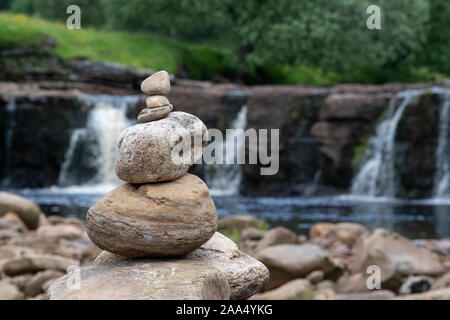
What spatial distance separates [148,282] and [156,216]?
1.82 ft

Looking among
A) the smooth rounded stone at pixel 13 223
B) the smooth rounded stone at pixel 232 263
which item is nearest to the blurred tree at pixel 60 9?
the smooth rounded stone at pixel 13 223

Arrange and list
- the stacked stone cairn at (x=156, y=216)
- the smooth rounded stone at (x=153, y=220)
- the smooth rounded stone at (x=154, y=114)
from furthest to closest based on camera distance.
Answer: the smooth rounded stone at (x=154, y=114) → the smooth rounded stone at (x=153, y=220) → the stacked stone cairn at (x=156, y=216)

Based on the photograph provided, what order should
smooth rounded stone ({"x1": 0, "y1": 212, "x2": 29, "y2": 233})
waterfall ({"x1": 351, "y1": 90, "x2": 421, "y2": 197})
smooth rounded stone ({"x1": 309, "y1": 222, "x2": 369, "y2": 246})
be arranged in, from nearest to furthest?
smooth rounded stone ({"x1": 0, "y1": 212, "x2": 29, "y2": 233})
smooth rounded stone ({"x1": 309, "y1": 222, "x2": 369, "y2": 246})
waterfall ({"x1": 351, "y1": 90, "x2": 421, "y2": 197})

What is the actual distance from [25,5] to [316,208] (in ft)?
135

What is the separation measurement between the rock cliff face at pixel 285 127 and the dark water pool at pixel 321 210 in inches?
40.1

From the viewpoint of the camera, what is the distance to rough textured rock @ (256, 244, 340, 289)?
8375 millimetres

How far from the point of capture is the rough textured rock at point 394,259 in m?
8.30

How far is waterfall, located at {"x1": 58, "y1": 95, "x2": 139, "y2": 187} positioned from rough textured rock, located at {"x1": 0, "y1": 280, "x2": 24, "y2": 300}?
42.2ft

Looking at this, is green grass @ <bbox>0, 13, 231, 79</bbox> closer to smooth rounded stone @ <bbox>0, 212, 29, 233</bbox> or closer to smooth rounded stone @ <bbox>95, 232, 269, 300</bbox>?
smooth rounded stone @ <bbox>0, 212, 29, 233</bbox>

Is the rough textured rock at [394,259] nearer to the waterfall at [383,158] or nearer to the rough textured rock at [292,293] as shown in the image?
the rough textured rock at [292,293]

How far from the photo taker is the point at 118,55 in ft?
87.5

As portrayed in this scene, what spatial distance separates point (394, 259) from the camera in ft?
27.8

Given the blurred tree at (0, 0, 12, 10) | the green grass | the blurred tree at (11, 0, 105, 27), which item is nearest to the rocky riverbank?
the green grass

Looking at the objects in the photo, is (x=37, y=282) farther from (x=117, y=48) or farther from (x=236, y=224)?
(x=117, y=48)
